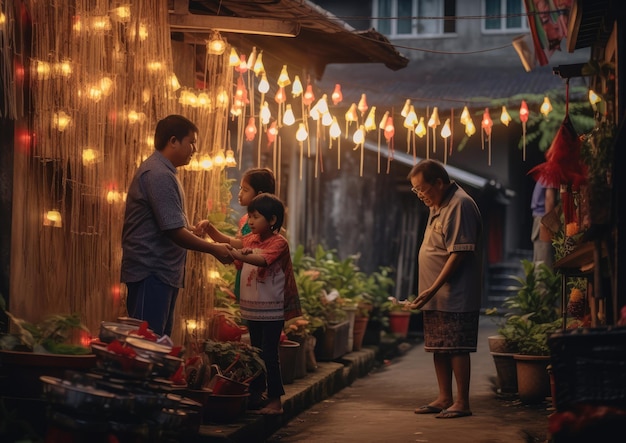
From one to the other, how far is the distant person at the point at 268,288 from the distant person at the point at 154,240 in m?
1.09

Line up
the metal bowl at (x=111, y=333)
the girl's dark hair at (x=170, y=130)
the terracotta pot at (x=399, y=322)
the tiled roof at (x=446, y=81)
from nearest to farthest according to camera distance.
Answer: the metal bowl at (x=111, y=333) → the girl's dark hair at (x=170, y=130) → the terracotta pot at (x=399, y=322) → the tiled roof at (x=446, y=81)

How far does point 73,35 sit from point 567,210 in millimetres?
4490

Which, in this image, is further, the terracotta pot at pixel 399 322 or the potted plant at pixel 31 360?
the terracotta pot at pixel 399 322

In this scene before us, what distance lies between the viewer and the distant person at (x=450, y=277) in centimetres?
895

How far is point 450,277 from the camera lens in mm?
8969

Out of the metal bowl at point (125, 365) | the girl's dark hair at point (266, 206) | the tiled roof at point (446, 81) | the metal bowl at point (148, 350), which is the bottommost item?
the metal bowl at point (125, 365)

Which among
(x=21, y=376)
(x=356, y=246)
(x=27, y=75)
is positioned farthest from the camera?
(x=356, y=246)

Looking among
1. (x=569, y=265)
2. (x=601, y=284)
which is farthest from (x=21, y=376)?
(x=569, y=265)

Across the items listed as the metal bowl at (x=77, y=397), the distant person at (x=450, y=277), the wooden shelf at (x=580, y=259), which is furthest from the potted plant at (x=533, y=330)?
the metal bowl at (x=77, y=397)

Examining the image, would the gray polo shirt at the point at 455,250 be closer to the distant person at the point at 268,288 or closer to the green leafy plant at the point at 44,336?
the distant person at the point at 268,288

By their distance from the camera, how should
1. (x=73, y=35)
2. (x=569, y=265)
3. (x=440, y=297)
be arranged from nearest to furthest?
(x=73, y=35)
(x=569, y=265)
(x=440, y=297)

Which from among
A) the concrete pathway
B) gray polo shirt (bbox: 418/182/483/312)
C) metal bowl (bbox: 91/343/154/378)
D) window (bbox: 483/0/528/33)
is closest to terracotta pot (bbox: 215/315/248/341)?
the concrete pathway

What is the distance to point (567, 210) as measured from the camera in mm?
Result: 8828

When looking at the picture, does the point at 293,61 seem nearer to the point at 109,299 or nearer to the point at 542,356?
the point at 542,356
